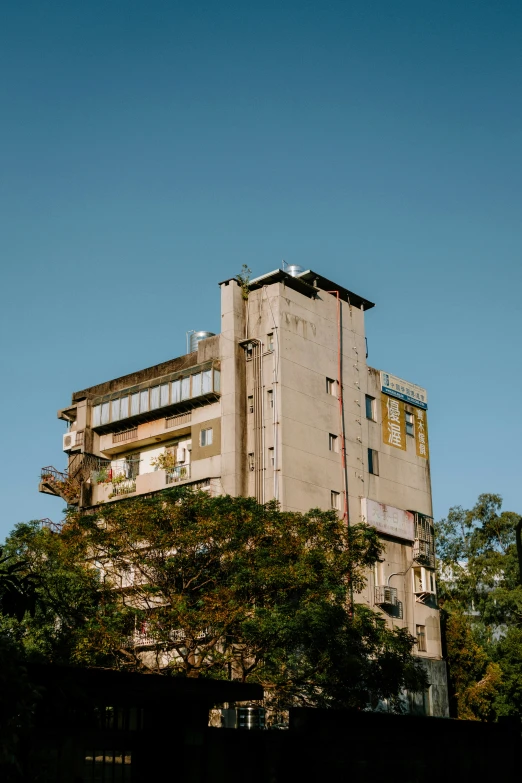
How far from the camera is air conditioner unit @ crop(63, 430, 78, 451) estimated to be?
5425 centimetres

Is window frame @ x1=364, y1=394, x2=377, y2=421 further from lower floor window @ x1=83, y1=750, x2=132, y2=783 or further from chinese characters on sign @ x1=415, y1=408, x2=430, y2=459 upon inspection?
lower floor window @ x1=83, y1=750, x2=132, y2=783

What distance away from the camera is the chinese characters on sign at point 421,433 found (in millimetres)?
55688

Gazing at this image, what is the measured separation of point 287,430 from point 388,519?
28.5 feet

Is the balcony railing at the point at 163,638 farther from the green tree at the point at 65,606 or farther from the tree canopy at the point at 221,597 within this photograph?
the green tree at the point at 65,606

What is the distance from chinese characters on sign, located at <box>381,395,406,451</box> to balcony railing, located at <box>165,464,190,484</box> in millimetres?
11346

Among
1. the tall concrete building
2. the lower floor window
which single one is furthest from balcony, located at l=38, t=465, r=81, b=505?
the lower floor window

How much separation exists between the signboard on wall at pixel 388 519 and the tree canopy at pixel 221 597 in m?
11.1

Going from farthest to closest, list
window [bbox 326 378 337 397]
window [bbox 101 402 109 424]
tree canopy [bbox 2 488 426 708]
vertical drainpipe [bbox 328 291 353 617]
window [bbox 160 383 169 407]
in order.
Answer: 1. window [bbox 101 402 109 424]
2. window [bbox 160 383 169 407]
3. window [bbox 326 378 337 397]
4. vertical drainpipe [bbox 328 291 353 617]
5. tree canopy [bbox 2 488 426 708]

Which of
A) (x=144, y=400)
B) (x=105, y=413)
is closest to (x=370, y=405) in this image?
(x=144, y=400)

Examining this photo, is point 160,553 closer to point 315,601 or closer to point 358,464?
point 315,601

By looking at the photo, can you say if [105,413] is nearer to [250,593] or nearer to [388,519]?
[388,519]

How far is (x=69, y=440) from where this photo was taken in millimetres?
54531

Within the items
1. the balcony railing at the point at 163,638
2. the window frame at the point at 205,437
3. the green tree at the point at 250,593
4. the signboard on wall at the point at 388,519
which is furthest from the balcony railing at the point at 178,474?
the balcony railing at the point at 163,638

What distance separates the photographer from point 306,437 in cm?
4788
